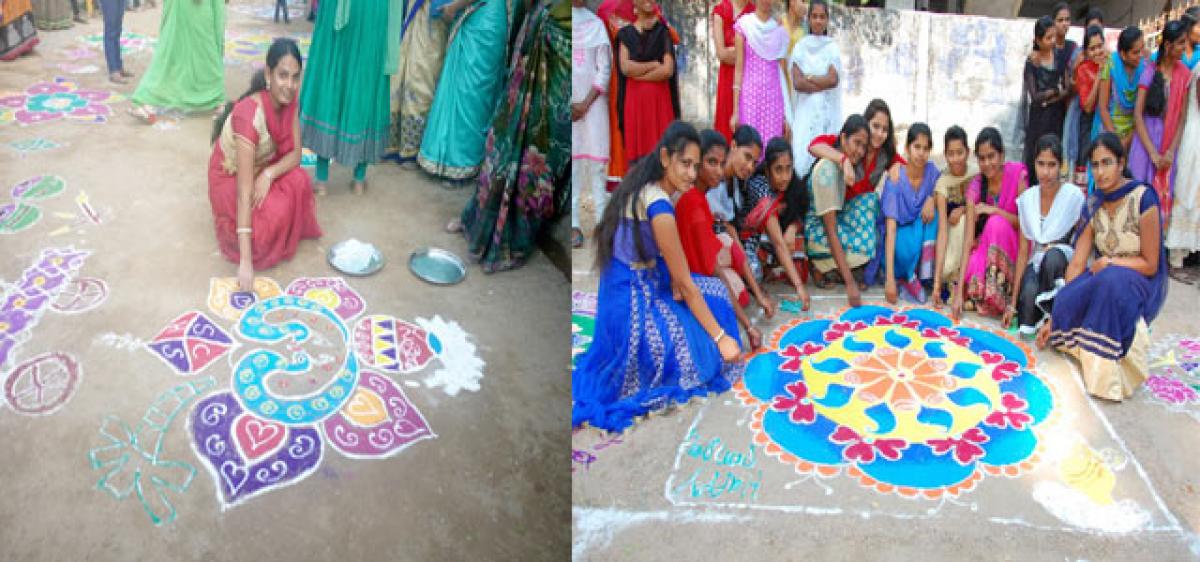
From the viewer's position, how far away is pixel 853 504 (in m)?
2.48

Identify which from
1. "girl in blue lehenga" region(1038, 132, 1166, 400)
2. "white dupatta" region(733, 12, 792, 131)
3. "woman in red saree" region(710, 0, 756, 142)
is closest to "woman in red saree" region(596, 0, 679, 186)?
"woman in red saree" region(710, 0, 756, 142)

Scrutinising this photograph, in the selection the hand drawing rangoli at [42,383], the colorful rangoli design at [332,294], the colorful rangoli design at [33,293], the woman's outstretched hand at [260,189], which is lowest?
the hand drawing rangoli at [42,383]

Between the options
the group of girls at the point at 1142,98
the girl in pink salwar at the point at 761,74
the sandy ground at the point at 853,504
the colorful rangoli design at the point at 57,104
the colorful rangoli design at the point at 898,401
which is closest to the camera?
the colorful rangoli design at the point at 57,104

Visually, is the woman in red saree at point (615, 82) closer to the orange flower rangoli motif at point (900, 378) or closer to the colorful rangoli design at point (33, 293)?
the orange flower rangoli motif at point (900, 378)

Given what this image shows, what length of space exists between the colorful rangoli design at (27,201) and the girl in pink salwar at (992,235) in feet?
9.58

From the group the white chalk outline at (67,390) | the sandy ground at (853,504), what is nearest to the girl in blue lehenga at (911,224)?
the sandy ground at (853,504)

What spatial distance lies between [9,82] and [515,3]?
1656mm

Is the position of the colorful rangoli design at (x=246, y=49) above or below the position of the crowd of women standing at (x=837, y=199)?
above

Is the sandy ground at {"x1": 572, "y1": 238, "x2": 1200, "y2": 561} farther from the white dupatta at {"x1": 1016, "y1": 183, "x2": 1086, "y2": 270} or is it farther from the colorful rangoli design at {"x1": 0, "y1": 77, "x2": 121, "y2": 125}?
the colorful rangoli design at {"x1": 0, "y1": 77, "x2": 121, "y2": 125}

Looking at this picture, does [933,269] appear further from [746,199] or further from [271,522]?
[271,522]

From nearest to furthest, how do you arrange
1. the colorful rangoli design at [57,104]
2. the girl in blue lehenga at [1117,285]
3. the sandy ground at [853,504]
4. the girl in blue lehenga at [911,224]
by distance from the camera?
the colorful rangoli design at [57,104] < the sandy ground at [853,504] < the girl in blue lehenga at [1117,285] < the girl in blue lehenga at [911,224]

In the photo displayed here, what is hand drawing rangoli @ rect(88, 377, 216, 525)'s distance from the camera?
193 cm

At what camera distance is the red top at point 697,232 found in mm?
2852

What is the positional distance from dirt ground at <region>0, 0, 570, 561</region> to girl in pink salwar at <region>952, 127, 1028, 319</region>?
1.76 meters
